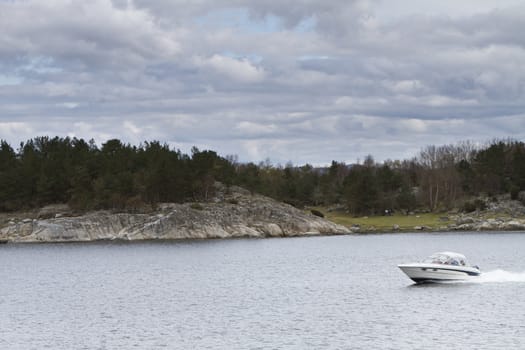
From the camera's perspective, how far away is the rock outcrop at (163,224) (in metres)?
137

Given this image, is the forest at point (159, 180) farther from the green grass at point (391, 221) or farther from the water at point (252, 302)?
the water at point (252, 302)

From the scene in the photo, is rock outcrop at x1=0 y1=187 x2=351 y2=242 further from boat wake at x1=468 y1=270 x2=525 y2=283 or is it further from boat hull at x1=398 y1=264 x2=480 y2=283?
boat wake at x1=468 y1=270 x2=525 y2=283

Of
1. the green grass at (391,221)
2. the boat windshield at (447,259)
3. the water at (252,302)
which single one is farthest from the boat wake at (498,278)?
the green grass at (391,221)

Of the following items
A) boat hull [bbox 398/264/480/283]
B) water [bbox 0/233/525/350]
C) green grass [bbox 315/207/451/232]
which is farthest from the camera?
green grass [bbox 315/207/451/232]

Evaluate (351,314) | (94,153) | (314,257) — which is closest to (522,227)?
(314,257)

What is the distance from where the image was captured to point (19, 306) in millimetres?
59938

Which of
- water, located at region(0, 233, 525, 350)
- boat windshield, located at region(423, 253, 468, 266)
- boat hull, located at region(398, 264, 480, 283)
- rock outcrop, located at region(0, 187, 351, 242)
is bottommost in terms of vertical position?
water, located at region(0, 233, 525, 350)

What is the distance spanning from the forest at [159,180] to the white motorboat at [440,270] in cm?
8038

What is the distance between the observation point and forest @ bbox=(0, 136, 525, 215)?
14488 cm

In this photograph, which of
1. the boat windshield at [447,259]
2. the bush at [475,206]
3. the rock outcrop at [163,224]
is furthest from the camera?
the bush at [475,206]

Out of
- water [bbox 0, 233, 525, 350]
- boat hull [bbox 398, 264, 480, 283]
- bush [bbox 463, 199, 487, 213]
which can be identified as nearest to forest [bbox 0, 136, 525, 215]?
bush [bbox 463, 199, 487, 213]

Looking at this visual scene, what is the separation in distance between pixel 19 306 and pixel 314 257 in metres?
49.0

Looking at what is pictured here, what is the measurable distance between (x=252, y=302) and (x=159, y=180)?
284 feet

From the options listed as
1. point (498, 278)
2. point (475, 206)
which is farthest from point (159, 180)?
point (498, 278)
